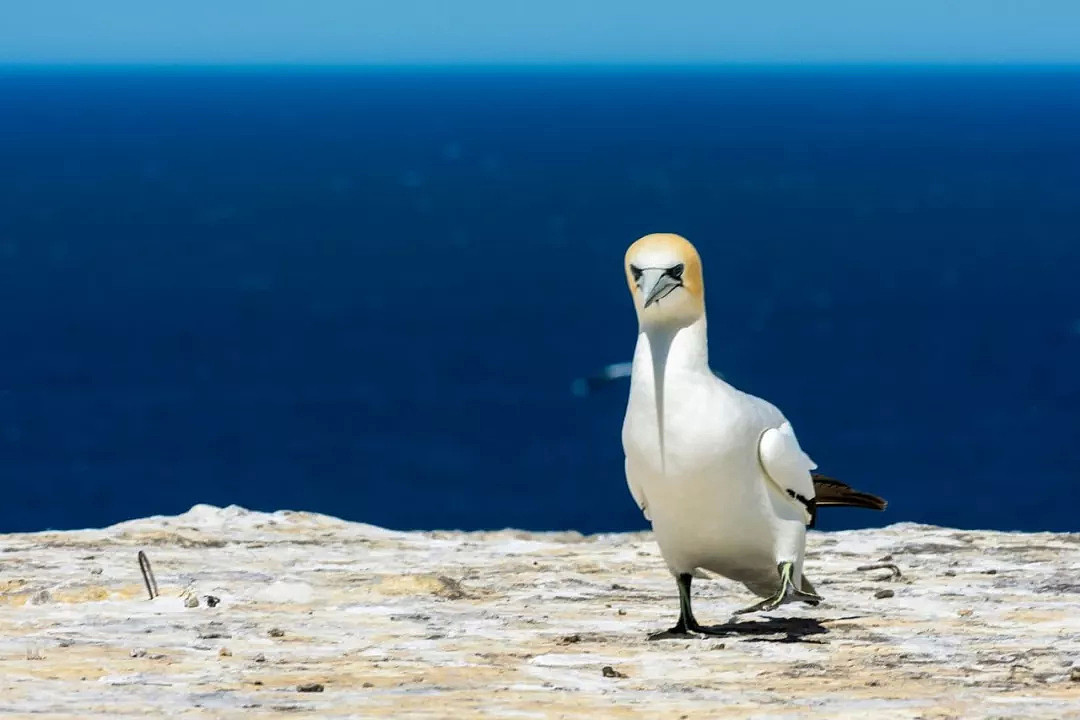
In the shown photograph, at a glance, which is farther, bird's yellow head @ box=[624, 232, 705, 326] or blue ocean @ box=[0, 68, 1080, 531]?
blue ocean @ box=[0, 68, 1080, 531]

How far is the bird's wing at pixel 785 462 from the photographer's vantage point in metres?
8.98

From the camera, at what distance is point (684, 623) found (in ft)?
30.0

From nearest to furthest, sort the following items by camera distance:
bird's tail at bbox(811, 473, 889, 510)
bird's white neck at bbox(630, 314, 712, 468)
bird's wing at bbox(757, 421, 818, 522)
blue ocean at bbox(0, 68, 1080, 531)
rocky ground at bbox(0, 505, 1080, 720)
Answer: rocky ground at bbox(0, 505, 1080, 720) → bird's white neck at bbox(630, 314, 712, 468) → bird's wing at bbox(757, 421, 818, 522) → bird's tail at bbox(811, 473, 889, 510) → blue ocean at bbox(0, 68, 1080, 531)

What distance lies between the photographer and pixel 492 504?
157 feet

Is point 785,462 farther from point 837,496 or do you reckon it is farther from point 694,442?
point 837,496

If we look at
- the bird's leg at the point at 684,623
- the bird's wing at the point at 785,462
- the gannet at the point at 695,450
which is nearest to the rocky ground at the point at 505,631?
the bird's leg at the point at 684,623

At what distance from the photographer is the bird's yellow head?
867cm

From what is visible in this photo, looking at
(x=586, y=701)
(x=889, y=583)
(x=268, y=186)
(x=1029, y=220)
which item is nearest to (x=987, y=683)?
(x=586, y=701)

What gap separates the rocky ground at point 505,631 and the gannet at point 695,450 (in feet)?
1.44

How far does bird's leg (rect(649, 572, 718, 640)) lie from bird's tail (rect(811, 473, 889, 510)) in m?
0.83

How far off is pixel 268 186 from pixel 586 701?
142 meters

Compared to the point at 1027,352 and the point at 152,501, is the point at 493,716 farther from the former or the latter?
the point at 1027,352

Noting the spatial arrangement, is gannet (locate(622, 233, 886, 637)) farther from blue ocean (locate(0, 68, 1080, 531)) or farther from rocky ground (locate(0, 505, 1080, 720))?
blue ocean (locate(0, 68, 1080, 531))

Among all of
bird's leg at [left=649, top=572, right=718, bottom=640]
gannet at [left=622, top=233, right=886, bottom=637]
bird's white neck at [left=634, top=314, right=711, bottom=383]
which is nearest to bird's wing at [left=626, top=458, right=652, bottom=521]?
gannet at [left=622, top=233, right=886, bottom=637]
